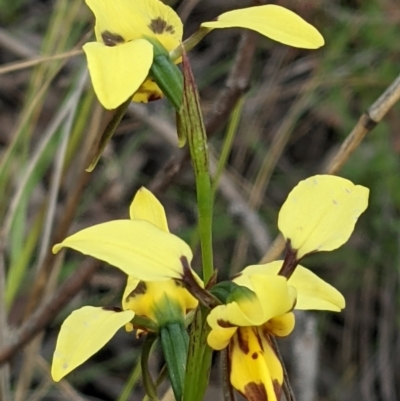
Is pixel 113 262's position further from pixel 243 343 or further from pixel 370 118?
pixel 370 118

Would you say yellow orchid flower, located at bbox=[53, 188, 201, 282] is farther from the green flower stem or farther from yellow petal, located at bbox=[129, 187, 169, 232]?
yellow petal, located at bbox=[129, 187, 169, 232]

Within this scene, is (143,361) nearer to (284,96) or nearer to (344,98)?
(344,98)

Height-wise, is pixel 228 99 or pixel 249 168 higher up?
pixel 228 99

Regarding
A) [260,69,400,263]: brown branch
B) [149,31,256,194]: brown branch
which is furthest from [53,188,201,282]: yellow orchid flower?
[149,31,256,194]: brown branch

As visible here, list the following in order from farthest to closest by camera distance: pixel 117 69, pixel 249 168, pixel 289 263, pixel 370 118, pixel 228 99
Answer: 1. pixel 249 168
2. pixel 228 99
3. pixel 370 118
4. pixel 289 263
5. pixel 117 69

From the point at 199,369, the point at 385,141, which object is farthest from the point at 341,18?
the point at 199,369

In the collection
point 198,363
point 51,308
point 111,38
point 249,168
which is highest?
point 111,38

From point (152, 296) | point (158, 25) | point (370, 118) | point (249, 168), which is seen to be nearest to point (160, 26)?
point (158, 25)
